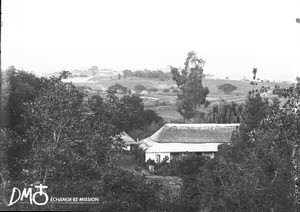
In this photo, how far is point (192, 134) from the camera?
37.1 metres

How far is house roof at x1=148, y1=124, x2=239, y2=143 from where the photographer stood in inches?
1435

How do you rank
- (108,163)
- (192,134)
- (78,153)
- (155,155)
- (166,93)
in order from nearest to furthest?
(108,163)
(78,153)
(155,155)
(192,134)
(166,93)

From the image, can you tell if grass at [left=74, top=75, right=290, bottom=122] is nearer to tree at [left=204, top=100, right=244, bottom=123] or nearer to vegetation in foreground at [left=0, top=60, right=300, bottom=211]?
tree at [left=204, top=100, right=244, bottom=123]

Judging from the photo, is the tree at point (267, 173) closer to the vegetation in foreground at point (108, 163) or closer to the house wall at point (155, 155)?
the vegetation in foreground at point (108, 163)

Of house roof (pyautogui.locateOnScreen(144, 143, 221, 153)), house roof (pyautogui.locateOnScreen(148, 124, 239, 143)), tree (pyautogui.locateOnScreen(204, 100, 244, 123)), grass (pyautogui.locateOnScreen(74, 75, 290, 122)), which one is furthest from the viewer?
grass (pyautogui.locateOnScreen(74, 75, 290, 122))

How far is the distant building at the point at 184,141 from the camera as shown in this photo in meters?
34.7

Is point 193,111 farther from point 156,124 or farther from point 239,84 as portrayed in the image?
point 239,84

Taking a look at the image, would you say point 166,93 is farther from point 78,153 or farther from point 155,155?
point 78,153

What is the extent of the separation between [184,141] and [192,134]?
1004 mm

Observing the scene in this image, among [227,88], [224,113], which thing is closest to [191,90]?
[224,113]

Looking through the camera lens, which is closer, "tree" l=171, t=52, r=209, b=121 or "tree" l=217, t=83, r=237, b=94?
"tree" l=171, t=52, r=209, b=121

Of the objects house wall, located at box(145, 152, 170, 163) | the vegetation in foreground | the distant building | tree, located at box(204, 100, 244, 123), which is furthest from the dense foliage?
tree, located at box(204, 100, 244, 123)

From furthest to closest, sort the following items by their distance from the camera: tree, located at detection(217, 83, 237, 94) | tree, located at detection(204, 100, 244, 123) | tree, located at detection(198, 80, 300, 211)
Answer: tree, located at detection(217, 83, 237, 94), tree, located at detection(204, 100, 244, 123), tree, located at detection(198, 80, 300, 211)

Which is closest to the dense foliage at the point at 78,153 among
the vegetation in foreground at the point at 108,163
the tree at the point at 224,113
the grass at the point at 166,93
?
the vegetation in foreground at the point at 108,163
